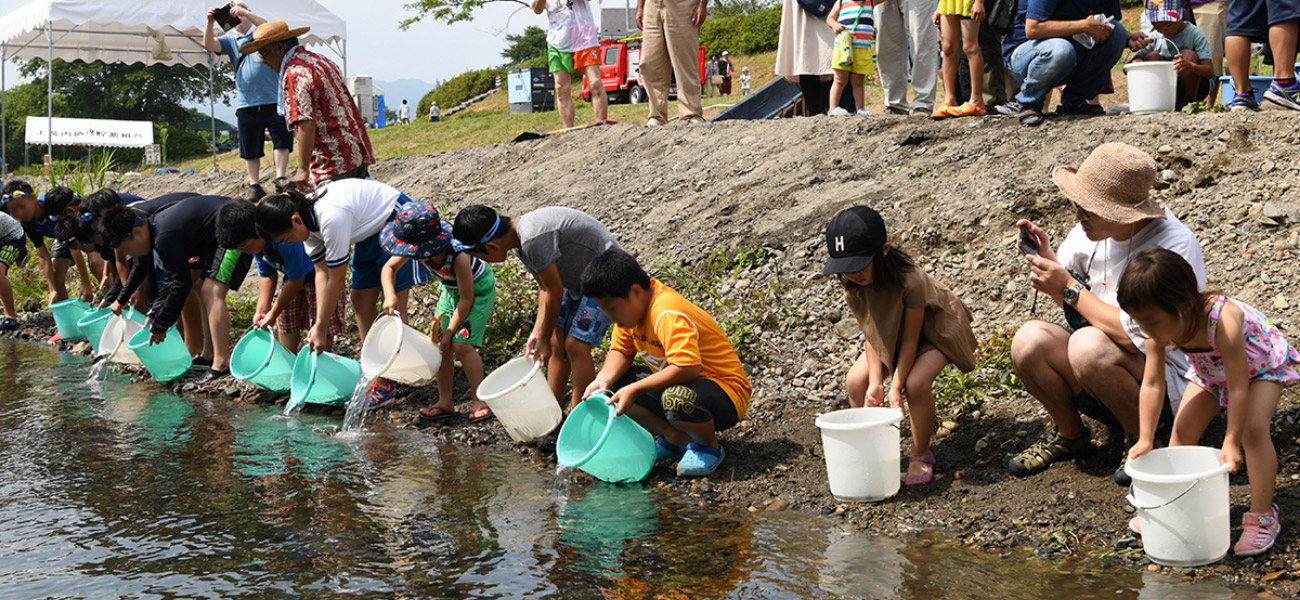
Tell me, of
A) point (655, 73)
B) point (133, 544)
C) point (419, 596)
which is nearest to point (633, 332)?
point (419, 596)

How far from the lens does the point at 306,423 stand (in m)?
6.02

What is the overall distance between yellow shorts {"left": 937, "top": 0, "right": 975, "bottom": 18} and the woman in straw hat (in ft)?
10.3

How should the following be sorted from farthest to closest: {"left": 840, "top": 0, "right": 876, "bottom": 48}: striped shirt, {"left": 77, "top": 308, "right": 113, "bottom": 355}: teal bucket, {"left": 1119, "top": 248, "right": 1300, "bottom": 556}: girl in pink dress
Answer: {"left": 77, "top": 308, "right": 113, "bottom": 355}: teal bucket, {"left": 840, "top": 0, "right": 876, "bottom": 48}: striped shirt, {"left": 1119, "top": 248, "right": 1300, "bottom": 556}: girl in pink dress

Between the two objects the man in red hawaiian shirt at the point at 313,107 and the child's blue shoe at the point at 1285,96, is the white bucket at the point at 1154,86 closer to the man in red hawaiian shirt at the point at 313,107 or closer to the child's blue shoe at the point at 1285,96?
the child's blue shoe at the point at 1285,96

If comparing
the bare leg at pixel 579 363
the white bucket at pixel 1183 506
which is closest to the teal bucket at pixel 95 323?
the bare leg at pixel 579 363

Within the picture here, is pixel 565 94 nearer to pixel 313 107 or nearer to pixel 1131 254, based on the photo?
pixel 313 107

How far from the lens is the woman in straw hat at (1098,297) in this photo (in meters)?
3.60

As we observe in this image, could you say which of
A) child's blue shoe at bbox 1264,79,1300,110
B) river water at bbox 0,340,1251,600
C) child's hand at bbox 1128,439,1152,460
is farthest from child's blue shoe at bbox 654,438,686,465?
child's blue shoe at bbox 1264,79,1300,110

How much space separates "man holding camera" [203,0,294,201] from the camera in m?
9.16

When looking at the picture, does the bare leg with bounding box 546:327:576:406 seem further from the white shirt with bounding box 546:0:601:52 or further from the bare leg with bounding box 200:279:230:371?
the white shirt with bounding box 546:0:601:52

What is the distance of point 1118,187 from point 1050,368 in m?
0.69

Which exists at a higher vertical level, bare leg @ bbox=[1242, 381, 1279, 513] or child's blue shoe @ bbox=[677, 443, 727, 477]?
bare leg @ bbox=[1242, 381, 1279, 513]

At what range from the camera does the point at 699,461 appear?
14.9ft

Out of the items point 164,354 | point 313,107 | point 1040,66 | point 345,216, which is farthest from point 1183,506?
point 164,354
